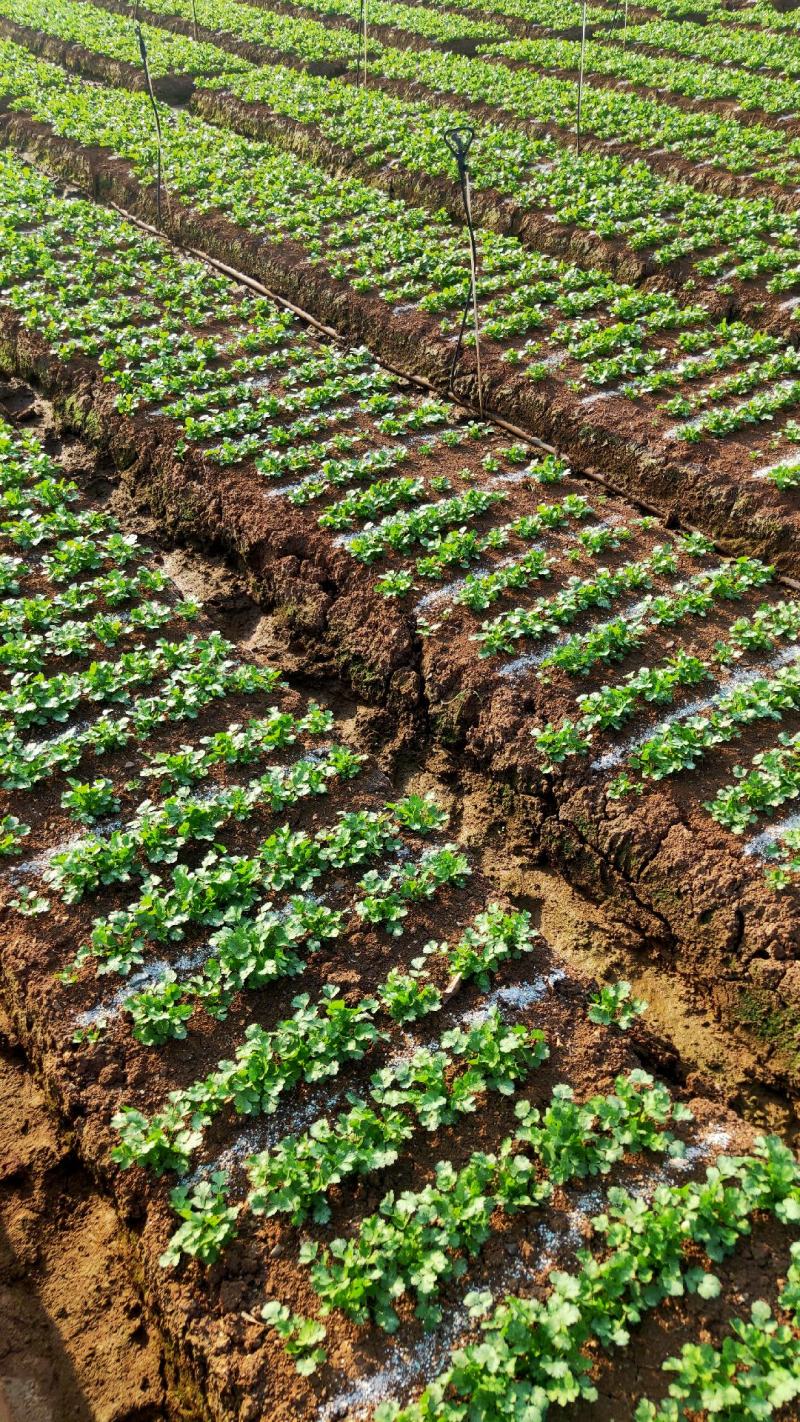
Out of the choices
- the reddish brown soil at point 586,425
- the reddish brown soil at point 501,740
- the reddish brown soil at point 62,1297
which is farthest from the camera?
the reddish brown soil at point 586,425

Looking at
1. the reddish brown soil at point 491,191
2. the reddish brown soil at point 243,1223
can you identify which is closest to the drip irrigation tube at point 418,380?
the reddish brown soil at point 491,191

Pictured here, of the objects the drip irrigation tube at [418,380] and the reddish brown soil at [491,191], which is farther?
the reddish brown soil at [491,191]

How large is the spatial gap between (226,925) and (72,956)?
997 millimetres

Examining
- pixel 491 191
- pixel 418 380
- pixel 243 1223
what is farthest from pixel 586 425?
pixel 243 1223

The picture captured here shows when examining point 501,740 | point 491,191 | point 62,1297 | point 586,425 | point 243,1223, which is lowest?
point 62,1297

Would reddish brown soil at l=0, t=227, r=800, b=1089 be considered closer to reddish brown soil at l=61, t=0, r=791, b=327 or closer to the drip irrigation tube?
the drip irrigation tube

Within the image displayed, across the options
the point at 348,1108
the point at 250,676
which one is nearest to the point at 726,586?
the point at 250,676

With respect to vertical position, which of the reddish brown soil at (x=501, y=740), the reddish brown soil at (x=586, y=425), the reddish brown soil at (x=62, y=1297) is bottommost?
the reddish brown soil at (x=62, y=1297)

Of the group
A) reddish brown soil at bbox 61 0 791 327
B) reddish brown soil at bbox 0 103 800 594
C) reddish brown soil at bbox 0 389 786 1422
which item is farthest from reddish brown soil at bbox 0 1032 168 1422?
reddish brown soil at bbox 61 0 791 327

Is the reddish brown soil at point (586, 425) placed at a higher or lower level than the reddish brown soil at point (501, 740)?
higher

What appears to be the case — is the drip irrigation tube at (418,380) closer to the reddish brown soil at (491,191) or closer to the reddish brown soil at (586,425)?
the reddish brown soil at (586,425)

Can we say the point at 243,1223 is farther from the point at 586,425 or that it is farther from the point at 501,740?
the point at 586,425

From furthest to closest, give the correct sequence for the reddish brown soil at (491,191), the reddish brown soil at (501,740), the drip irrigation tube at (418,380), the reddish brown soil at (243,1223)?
the reddish brown soil at (491,191)
the drip irrigation tube at (418,380)
the reddish brown soil at (501,740)
the reddish brown soil at (243,1223)

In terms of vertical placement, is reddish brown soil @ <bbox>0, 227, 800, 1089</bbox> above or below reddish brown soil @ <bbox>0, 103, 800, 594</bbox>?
below
